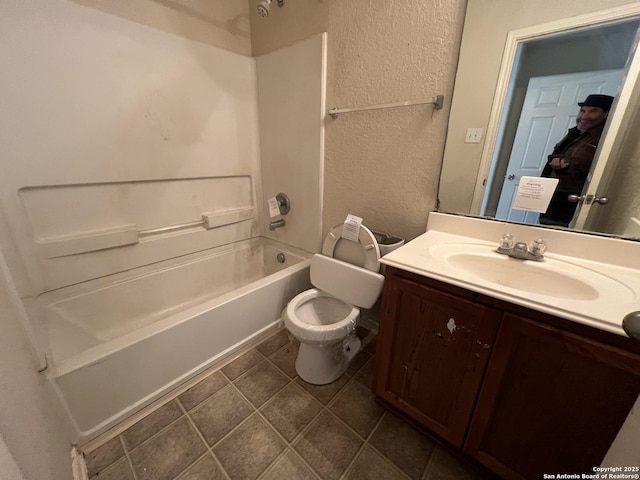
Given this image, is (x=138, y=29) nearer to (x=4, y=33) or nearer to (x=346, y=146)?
(x=4, y=33)

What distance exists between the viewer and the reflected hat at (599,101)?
0.86 m

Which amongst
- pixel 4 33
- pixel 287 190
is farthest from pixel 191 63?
pixel 287 190

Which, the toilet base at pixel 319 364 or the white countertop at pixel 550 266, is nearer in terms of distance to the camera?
the white countertop at pixel 550 266

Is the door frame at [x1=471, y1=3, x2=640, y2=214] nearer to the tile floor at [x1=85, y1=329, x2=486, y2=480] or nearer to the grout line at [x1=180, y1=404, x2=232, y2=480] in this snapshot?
the tile floor at [x1=85, y1=329, x2=486, y2=480]

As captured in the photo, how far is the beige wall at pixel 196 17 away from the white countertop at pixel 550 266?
1.82 meters

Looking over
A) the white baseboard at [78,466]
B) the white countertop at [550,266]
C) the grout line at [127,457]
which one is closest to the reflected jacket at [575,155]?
the white countertop at [550,266]

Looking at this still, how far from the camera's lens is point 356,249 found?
141 centimetres

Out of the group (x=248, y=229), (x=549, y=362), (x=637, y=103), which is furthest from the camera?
(x=248, y=229)

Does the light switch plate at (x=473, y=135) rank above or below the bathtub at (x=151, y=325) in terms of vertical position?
above

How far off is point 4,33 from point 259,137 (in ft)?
4.21

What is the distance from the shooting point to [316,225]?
183 cm

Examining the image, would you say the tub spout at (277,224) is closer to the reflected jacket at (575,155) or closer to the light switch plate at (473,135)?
the light switch plate at (473,135)

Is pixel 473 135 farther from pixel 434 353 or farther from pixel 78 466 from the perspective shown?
pixel 78 466

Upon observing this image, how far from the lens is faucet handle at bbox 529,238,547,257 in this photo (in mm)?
964
